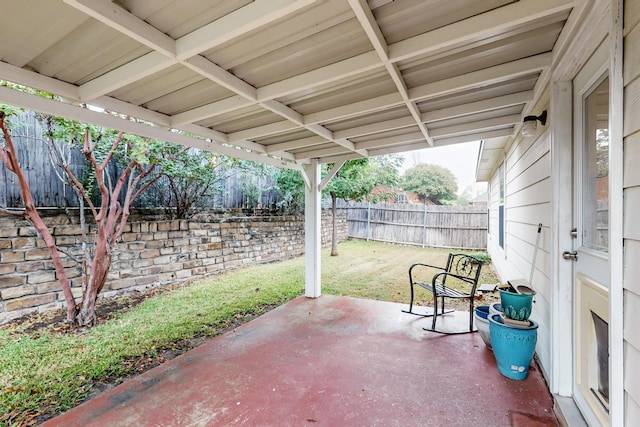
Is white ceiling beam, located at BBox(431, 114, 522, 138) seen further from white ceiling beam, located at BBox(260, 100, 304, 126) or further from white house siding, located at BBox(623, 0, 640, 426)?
white house siding, located at BBox(623, 0, 640, 426)

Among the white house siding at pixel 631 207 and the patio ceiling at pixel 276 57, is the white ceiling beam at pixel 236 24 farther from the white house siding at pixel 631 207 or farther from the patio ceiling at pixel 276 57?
the white house siding at pixel 631 207

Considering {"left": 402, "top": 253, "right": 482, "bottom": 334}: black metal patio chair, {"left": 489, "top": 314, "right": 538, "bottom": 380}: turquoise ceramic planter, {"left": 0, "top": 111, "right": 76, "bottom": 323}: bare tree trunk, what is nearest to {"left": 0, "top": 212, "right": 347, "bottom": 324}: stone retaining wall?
{"left": 0, "top": 111, "right": 76, "bottom": 323}: bare tree trunk

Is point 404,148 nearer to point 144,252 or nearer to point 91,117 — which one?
point 91,117

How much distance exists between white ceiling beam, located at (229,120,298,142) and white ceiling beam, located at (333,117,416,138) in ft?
2.02

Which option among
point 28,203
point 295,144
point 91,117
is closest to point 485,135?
point 295,144

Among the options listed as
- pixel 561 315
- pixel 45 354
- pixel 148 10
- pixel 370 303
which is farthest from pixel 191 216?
pixel 561 315

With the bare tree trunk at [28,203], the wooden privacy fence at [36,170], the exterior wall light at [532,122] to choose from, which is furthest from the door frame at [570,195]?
the wooden privacy fence at [36,170]

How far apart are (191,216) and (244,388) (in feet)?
13.1

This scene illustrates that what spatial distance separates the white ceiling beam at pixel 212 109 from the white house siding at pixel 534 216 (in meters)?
2.28

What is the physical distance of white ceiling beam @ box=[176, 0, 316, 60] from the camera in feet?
4.19

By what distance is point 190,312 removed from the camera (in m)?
3.97

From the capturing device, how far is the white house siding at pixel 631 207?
1077mm

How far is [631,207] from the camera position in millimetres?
1112

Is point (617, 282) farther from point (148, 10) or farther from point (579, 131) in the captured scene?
point (148, 10)
